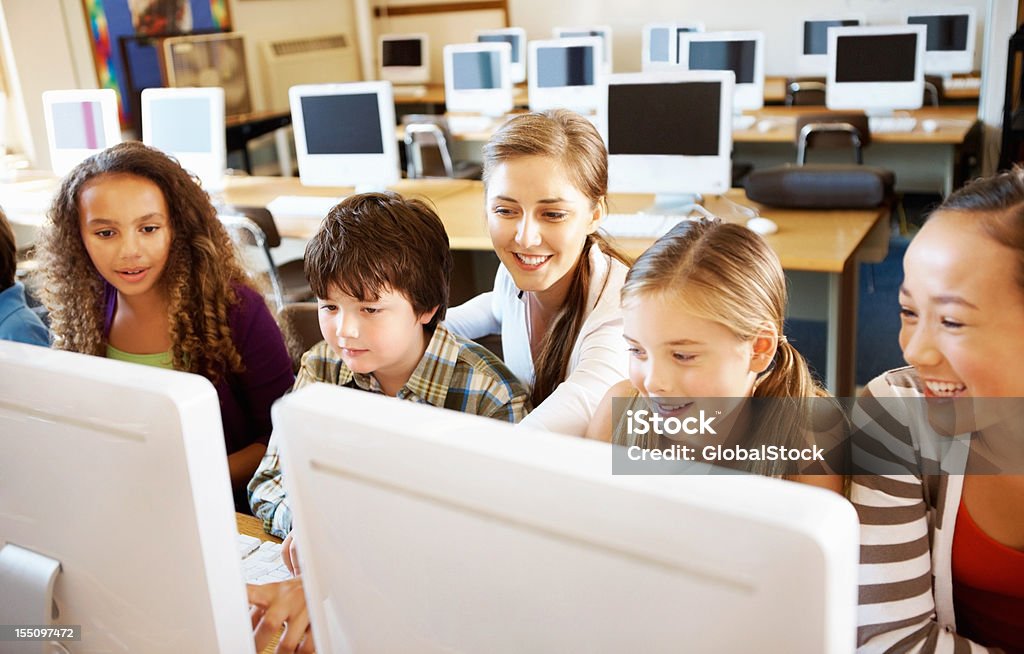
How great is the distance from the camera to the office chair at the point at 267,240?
280cm

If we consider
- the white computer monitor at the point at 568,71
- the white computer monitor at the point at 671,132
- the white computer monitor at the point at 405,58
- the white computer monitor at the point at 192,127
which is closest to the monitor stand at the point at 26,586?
the white computer monitor at the point at 671,132

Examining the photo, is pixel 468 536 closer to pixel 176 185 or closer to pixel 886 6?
pixel 176 185

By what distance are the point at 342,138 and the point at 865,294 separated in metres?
2.52

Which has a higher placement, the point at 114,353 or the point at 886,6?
the point at 886,6

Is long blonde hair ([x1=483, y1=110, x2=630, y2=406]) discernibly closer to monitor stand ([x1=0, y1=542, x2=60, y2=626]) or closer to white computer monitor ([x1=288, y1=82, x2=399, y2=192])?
monitor stand ([x1=0, y1=542, x2=60, y2=626])

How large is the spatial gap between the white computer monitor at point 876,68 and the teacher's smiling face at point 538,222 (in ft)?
13.0

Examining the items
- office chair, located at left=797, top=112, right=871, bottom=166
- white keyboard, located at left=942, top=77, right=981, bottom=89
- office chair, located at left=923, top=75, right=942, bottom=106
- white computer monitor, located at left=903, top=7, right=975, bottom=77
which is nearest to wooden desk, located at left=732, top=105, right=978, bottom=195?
office chair, located at left=923, top=75, right=942, bottom=106

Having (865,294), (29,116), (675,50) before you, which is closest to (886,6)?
(675,50)

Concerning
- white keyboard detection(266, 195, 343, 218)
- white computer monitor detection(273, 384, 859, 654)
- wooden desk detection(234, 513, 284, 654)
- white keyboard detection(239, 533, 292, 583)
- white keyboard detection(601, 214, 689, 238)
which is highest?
white computer monitor detection(273, 384, 859, 654)

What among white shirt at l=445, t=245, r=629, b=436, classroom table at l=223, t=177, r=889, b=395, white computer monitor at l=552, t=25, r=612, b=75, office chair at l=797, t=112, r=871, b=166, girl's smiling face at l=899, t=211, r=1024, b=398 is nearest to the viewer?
girl's smiling face at l=899, t=211, r=1024, b=398

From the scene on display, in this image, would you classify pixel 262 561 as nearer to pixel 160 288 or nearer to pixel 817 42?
pixel 160 288

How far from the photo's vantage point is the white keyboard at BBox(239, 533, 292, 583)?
1.06 m

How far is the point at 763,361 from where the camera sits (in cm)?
104

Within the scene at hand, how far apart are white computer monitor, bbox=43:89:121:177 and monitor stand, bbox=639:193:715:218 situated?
7.64 ft
